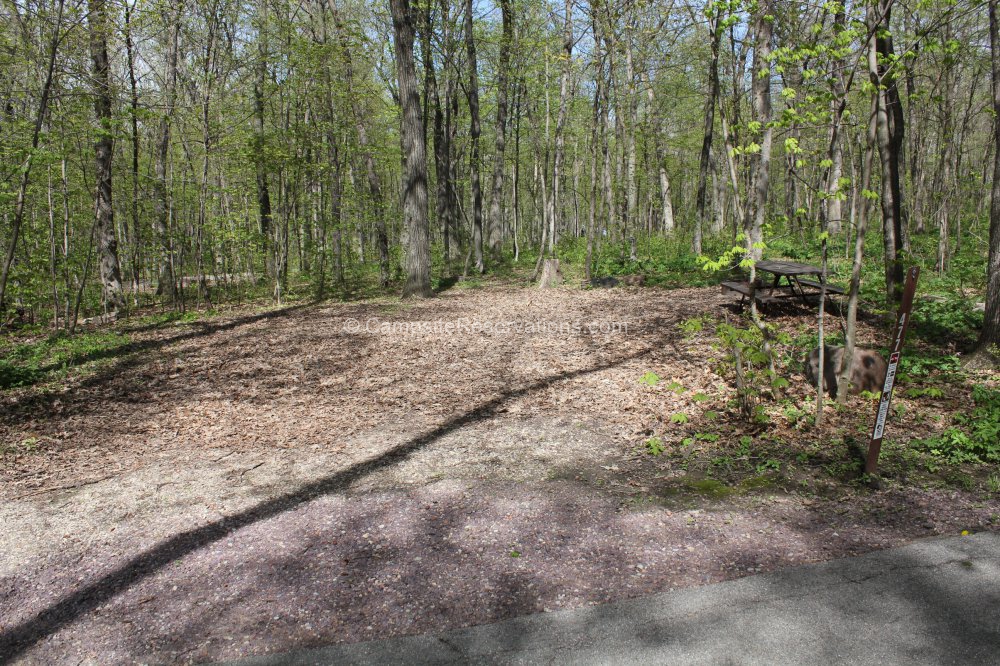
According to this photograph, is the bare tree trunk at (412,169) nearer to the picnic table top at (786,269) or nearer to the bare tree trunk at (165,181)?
the bare tree trunk at (165,181)

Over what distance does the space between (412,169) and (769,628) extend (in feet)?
40.5

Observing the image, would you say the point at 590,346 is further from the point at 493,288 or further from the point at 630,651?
the point at 493,288

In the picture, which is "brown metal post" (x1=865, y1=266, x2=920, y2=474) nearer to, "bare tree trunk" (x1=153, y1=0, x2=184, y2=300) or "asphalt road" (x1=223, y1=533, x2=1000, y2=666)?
"asphalt road" (x1=223, y1=533, x2=1000, y2=666)

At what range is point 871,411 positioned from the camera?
5082 mm

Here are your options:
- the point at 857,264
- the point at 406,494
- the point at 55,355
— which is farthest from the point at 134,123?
the point at 857,264

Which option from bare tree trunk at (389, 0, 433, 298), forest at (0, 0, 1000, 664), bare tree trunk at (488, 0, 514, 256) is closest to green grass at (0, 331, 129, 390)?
forest at (0, 0, 1000, 664)

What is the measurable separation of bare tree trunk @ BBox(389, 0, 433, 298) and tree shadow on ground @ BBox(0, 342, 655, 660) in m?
7.71

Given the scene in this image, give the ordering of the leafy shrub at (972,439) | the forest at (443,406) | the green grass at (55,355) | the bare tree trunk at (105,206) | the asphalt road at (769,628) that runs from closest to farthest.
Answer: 1. the asphalt road at (769,628)
2. the forest at (443,406)
3. the leafy shrub at (972,439)
4. the green grass at (55,355)
5. the bare tree trunk at (105,206)

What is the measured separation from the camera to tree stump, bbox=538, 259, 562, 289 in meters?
14.3

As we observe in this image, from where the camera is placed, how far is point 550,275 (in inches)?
563

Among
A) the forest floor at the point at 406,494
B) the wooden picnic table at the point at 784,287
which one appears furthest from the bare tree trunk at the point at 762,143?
the wooden picnic table at the point at 784,287

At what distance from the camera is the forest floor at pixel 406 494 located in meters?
3.00

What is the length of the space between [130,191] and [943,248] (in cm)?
1927

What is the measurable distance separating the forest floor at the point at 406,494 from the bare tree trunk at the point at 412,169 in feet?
18.8
